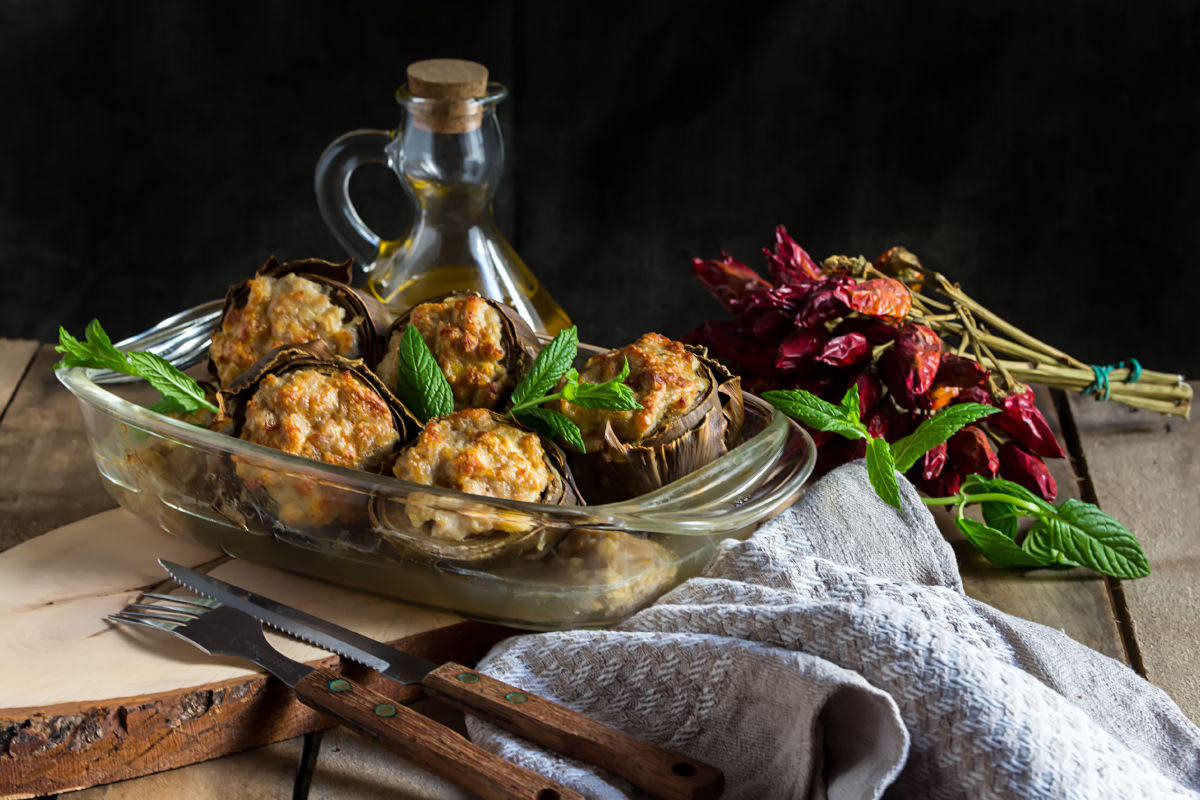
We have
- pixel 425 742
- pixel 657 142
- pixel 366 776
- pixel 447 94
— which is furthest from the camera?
pixel 657 142

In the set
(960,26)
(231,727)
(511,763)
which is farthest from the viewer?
(960,26)


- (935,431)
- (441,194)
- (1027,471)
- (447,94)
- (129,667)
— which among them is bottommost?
(129,667)

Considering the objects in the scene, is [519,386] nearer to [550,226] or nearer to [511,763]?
[511,763]

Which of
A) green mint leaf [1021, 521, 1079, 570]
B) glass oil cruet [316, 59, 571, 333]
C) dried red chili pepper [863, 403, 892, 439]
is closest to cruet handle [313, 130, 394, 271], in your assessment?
glass oil cruet [316, 59, 571, 333]

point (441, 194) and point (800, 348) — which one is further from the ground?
point (441, 194)

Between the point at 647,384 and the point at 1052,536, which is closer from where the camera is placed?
the point at 647,384

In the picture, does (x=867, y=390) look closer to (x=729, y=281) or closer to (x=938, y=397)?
(x=938, y=397)

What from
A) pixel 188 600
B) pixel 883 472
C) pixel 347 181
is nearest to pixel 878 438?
pixel 883 472

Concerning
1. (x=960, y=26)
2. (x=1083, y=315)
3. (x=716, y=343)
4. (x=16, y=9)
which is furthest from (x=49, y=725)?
(x=1083, y=315)
